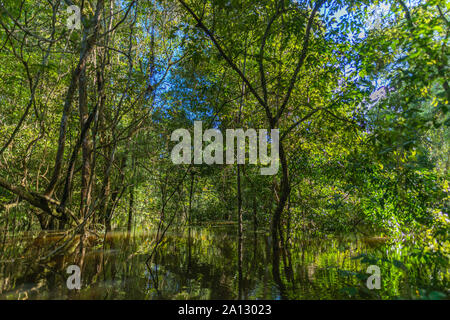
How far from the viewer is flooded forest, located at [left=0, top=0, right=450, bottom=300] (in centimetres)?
384

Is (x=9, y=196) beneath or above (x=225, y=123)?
beneath

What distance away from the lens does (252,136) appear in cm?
942

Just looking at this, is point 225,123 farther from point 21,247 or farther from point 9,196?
point 9,196

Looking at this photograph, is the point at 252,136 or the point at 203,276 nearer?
the point at 203,276

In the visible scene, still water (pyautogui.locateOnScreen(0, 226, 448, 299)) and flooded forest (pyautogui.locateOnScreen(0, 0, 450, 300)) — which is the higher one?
flooded forest (pyautogui.locateOnScreen(0, 0, 450, 300))

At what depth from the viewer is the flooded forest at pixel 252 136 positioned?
384 centimetres

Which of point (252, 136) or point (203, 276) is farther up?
point (252, 136)

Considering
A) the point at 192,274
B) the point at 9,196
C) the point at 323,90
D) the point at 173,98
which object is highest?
the point at 173,98

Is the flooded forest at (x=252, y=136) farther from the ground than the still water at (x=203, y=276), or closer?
farther from the ground

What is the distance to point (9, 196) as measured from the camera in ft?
36.6
